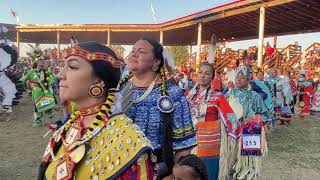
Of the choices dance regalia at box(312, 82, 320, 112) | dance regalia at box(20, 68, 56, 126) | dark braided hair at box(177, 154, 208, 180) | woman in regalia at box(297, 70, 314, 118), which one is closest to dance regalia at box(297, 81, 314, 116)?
woman in regalia at box(297, 70, 314, 118)

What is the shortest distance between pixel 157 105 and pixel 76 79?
854mm

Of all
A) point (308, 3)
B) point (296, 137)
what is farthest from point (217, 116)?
point (308, 3)

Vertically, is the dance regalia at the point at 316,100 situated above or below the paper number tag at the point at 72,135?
below

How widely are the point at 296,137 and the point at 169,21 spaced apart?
10549mm

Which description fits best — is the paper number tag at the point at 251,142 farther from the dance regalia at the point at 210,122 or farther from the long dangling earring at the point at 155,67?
the long dangling earring at the point at 155,67

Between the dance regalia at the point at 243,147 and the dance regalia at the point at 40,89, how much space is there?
5425mm

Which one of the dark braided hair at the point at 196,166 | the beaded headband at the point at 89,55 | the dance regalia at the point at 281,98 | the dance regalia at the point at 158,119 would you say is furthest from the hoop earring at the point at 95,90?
the dance regalia at the point at 281,98

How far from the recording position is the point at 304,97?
13.9 metres

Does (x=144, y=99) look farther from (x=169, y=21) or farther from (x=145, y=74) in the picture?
(x=169, y=21)

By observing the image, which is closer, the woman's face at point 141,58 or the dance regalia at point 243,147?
the woman's face at point 141,58

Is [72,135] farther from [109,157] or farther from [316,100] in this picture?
[316,100]

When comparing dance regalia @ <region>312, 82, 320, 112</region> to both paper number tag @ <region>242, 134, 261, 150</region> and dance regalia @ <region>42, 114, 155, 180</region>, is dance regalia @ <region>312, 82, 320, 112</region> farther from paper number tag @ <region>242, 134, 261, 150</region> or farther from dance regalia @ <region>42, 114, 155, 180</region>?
dance regalia @ <region>42, 114, 155, 180</region>

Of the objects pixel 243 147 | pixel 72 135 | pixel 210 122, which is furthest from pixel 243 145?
pixel 72 135

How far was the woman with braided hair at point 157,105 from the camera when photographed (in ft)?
7.73
